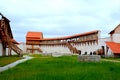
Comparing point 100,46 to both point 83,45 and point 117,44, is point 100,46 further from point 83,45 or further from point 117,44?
point 83,45

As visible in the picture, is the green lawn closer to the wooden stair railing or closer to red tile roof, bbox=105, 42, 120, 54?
red tile roof, bbox=105, 42, 120, 54

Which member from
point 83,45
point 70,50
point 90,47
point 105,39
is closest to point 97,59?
point 105,39

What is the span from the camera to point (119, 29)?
57375 mm

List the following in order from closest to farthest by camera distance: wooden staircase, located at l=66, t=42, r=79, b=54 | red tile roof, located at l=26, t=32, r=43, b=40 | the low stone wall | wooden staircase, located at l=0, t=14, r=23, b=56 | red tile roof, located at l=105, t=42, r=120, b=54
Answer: the low stone wall, wooden staircase, located at l=0, t=14, r=23, b=56, red tile roof, located at l=105, t=42, r=120, b=54, wooden staircase, located at l=66, t=42, r=79, b=54, red tile roof, located at l=26, t=32, r=43, b=40

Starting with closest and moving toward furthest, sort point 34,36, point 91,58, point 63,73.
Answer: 1. point 63,73
2. point 91,58
3. point 34,36

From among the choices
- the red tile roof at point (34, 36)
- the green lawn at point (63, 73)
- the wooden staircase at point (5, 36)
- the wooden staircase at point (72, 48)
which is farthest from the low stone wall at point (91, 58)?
the red tile roof at point (34, 36)

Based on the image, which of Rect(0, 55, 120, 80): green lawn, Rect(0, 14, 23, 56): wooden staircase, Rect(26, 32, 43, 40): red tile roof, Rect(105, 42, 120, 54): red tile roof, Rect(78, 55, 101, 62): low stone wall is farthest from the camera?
Rect(26, 32, 43, 40): red tile roof

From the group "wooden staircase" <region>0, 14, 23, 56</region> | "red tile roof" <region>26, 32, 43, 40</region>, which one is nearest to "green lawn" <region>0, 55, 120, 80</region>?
"wooden staircase" <region>0, 14, 23, 56</region>

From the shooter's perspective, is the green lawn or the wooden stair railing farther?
the wooden stair railing

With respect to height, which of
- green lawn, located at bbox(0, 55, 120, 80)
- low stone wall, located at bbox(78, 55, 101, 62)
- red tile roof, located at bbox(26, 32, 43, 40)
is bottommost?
green lawn, located at bbox(0, 55, 120, 80)

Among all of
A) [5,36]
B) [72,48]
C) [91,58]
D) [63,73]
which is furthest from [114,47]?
[63,73]

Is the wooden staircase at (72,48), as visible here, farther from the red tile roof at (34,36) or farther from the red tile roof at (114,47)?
the red tile roof at (34,36)

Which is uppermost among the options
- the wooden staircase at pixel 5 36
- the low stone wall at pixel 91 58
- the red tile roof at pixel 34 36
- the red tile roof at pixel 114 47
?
the red tile roof at pixel 34 36

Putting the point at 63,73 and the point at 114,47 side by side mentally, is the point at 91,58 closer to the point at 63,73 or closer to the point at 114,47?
the point at 63,73
